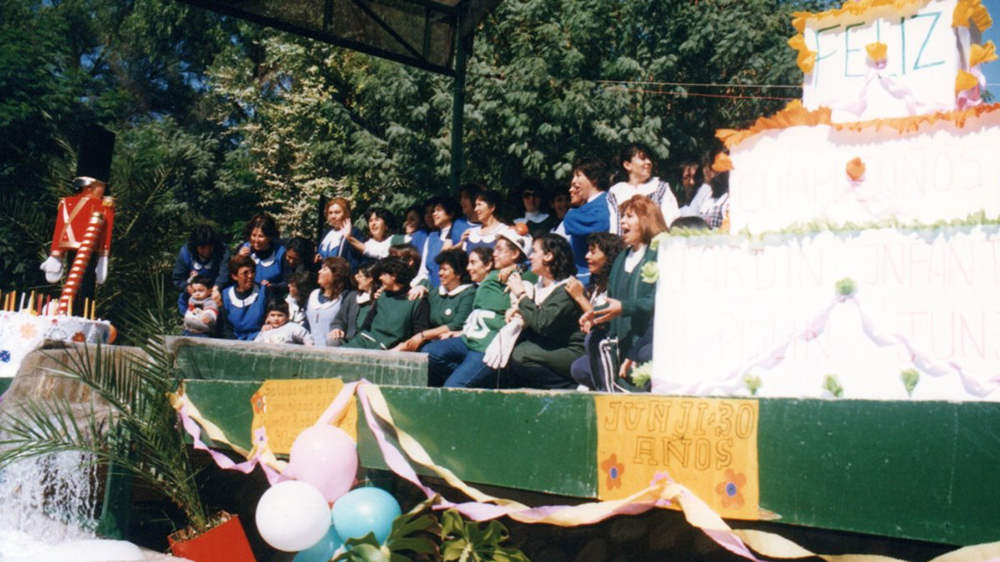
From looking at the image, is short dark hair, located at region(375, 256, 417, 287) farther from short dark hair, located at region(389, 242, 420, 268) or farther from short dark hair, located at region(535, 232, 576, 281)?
short dark hair, located at region(535, 232, 576, 281)

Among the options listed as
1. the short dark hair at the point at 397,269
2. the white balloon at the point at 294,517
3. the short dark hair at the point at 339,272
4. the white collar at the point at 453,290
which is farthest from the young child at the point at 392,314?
the white balloon at the point at 294,517

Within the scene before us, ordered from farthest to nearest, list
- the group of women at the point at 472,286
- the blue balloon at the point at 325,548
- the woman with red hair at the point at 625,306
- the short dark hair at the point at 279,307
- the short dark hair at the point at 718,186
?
1. the short dark hair at the point at 279,307
2. the short dark hair at the point at 718,186
3. the group of women at the point at 472,286
4. the woman with red hair at the point at 625,306
5. the blue balloon at the point at 325,548

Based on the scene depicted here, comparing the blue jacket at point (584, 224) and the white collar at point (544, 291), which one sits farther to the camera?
the blue jacket at point (584, 224)

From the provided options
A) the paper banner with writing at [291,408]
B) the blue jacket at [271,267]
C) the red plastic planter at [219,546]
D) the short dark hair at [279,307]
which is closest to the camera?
the paper banner with writing at [291,408]

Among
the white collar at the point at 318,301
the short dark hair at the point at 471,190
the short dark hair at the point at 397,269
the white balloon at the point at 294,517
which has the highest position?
the short dark hair at the point at 471,190

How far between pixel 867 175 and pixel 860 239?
1.18 feet

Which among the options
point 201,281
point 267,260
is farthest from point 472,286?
point 201,281

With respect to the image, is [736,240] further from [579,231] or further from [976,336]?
[579,231]

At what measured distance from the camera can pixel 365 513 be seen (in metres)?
4.61

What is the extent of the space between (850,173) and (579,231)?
11.9 feet

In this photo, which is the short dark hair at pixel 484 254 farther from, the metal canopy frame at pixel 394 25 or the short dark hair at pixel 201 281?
the metal canopy frame at pixel 394 25

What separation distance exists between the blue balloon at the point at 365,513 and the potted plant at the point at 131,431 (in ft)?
4.85

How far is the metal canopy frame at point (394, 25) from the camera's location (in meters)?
10.1

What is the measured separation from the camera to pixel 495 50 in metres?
17.2
